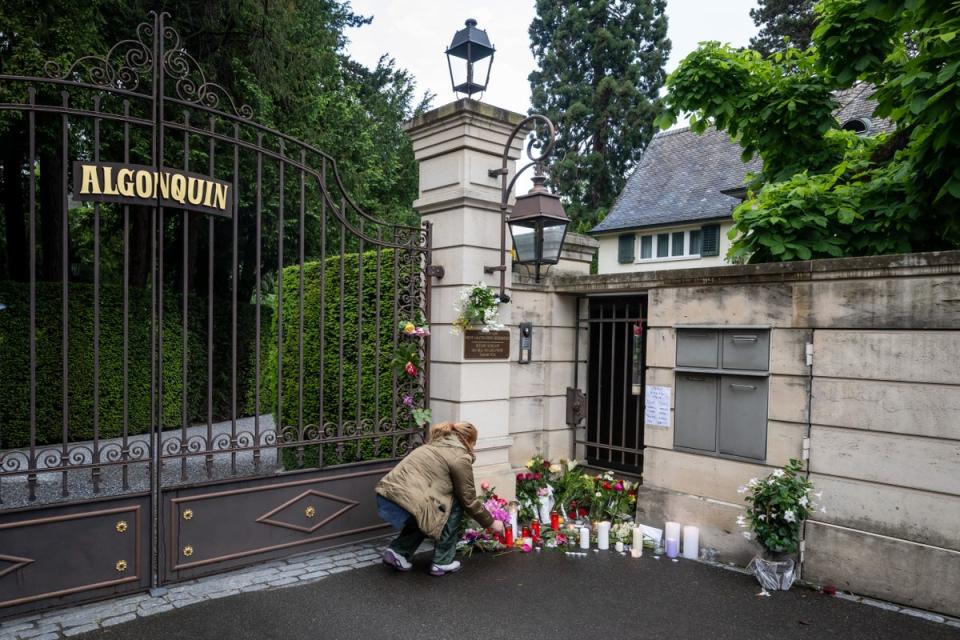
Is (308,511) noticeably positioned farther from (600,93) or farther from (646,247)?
(600,93)

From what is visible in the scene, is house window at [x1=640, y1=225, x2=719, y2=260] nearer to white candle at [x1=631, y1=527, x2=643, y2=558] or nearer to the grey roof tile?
the grey roof tile

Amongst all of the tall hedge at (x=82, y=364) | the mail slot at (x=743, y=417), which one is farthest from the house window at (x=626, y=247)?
the mail slot at (x=743, y=417)

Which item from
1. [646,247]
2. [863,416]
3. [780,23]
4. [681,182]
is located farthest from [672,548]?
[780,23]

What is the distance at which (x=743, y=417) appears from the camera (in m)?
5.64

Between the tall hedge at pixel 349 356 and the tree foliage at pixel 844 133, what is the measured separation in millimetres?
4087

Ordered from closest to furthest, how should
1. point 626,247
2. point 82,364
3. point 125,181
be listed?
point 125,181 < point 82,364 < point 626,247

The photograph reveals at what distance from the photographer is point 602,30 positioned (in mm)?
28391

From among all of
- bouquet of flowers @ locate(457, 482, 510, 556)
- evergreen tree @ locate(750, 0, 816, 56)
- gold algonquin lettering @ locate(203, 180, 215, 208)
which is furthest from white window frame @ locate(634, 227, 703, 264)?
gold algonquin lettering @ locate(203, 180, 215, 208)

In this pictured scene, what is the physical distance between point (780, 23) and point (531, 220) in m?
24.5

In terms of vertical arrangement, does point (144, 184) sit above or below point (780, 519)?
above

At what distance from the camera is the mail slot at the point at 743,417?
5.52 metres

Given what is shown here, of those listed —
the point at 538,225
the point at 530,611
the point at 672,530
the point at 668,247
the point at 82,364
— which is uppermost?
the point at 668,247

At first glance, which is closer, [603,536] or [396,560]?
[396,560]

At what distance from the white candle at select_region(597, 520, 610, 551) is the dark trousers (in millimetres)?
1527
